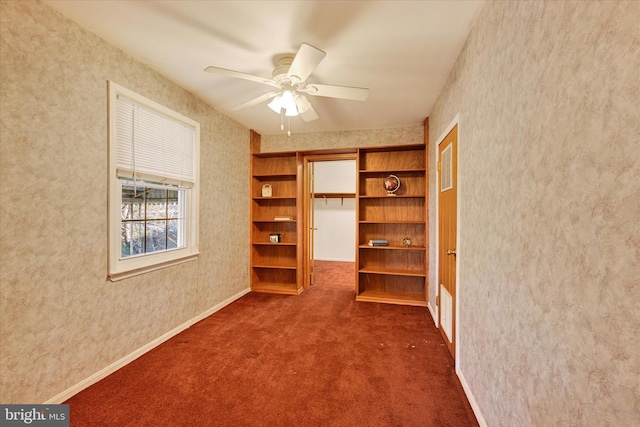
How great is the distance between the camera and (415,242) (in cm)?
381

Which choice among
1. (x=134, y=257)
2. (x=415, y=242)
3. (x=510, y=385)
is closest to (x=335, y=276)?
(x=415, y=242)

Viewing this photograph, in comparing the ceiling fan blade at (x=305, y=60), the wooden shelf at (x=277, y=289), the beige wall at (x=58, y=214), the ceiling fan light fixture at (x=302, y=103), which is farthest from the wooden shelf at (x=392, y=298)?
the ceiling fan blade at (x=305, y=60)

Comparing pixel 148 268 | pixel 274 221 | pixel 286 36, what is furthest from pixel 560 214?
pixel 274 221

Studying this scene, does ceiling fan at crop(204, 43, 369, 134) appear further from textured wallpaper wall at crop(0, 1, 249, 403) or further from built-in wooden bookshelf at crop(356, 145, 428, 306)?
built-in wooden bookshelf at crop(356, 145, 428, 306)

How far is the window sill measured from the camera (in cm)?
206

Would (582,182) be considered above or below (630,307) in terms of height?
above

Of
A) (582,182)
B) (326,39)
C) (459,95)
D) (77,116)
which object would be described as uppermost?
(326,39)

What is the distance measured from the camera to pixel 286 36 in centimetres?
185

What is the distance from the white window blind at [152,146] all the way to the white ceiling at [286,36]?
424 millimetres

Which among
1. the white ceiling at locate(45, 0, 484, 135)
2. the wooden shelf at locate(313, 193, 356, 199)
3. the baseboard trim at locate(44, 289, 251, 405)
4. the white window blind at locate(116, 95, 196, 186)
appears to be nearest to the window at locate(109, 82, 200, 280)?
the white window blind at locate(116, 95, 196, 186)

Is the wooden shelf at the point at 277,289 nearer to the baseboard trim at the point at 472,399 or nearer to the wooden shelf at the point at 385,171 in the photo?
the wooden shelf at the point at 385,171

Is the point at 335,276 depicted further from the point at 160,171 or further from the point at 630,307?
the point at 630,307

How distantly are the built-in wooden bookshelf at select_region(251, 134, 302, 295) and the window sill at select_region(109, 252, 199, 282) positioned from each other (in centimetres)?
137

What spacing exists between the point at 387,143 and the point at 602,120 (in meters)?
3.25
